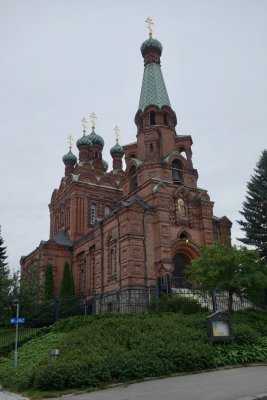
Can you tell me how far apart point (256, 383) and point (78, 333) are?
300 inches

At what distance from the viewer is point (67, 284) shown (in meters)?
37.9

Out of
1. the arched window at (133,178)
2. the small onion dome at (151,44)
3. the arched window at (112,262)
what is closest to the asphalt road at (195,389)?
the arched window at (112,262)

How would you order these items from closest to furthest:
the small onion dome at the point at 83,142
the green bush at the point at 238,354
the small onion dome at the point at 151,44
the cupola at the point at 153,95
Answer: the green bush at the point at 238,354
the cupola at the point at 153,95
the small onion dome at the point at 151,44
the small onion dome at the point at 83,142

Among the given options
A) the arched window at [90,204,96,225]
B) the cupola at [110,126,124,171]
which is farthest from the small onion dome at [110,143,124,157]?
the arched window at [90,204,96,225]

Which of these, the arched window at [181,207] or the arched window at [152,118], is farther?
the arched window at [152,118]

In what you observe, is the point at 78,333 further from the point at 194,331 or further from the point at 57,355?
the point at 194,331

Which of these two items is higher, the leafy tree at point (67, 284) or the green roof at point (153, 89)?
the green roof at point (153, 89)

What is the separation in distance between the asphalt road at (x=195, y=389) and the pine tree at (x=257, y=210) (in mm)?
19046

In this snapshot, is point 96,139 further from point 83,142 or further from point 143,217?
point 143,217

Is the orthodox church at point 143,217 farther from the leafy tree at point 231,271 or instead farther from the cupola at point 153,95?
the leafy tree at point 231,271

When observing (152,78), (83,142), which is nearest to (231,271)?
(152,78)

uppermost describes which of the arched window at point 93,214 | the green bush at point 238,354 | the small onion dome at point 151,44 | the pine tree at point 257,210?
the small onion dome at point 151,44

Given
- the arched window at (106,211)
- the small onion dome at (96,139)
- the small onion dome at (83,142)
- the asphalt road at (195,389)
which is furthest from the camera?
the small onion dome at (96,139)

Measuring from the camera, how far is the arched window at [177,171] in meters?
34.8
